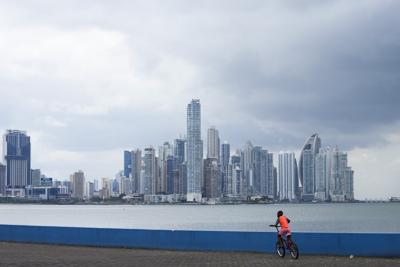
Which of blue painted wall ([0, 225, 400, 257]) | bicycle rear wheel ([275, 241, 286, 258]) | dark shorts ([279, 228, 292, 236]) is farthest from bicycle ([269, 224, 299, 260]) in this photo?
blue painted wall ([0, 225, 400, 257])

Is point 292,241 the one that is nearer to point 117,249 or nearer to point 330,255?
point 330,255

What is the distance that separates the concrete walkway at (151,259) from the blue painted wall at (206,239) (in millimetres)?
579

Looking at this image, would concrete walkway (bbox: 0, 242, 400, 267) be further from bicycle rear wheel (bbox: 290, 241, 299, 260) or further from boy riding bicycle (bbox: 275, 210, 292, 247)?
boy riding bicycle (bbox: 275, 210, 292, 247)

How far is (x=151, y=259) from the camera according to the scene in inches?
789

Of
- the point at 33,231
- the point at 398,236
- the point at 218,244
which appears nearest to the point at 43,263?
the point at 218,244

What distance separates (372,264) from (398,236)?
2.32 metres

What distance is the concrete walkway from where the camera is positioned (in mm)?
18734

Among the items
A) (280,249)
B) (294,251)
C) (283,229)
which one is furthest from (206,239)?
(294,251)

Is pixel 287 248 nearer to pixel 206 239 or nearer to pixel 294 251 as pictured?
pixel 294 251

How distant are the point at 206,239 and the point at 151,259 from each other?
3.61 m

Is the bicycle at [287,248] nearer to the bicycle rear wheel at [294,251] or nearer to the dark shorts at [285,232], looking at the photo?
the bicycle rear wheel at [294,251]

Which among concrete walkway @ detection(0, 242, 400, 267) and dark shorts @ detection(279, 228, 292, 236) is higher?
dark shorts @ detection(279, 228, 292, 236)

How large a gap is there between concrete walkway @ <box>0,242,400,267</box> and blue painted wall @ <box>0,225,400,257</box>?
0.58 meters

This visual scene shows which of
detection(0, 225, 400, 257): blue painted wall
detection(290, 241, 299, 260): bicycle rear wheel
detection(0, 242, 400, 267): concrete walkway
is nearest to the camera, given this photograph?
detection(0, 242, 400, 267): concrete walkway
